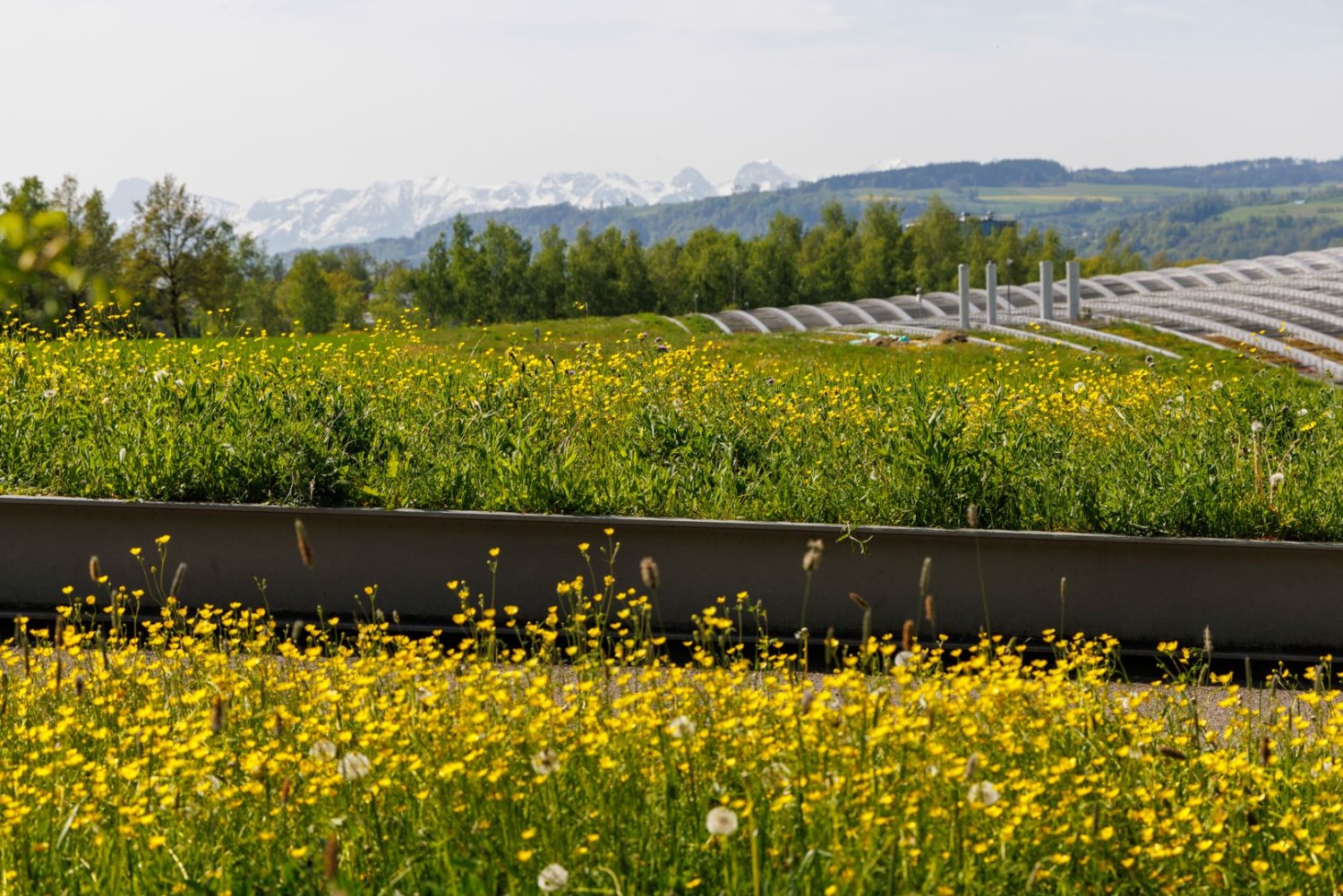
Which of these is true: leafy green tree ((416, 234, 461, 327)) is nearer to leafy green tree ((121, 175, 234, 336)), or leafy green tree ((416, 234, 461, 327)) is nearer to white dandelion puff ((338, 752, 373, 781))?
leafy green tree ((121, 175, 234, 336))

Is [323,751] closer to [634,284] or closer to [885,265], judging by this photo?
[885,265]

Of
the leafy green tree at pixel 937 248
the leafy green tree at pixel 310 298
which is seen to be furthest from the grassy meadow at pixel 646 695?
the leafy green tree at pixel 310 298

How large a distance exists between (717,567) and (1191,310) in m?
35.5

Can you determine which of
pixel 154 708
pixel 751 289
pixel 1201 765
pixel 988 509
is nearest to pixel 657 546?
pixel 988 509

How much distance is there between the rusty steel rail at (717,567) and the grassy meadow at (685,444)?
418mm

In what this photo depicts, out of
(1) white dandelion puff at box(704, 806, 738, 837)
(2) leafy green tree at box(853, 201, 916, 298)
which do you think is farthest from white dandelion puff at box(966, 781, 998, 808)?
(2) leafy green tree at box(853, 201, 916, 298)

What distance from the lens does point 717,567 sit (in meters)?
7.55

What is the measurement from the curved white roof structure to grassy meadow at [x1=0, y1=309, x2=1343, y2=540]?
12594mm

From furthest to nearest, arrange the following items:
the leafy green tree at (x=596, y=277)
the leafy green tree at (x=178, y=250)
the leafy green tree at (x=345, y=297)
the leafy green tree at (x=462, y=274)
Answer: the leafy green tree at (x=345, y=297), the leafy green tree at (x=596, y=277), the leafy green tree at (x=462, y=274), the leafy green tree at (x=178, y=250)

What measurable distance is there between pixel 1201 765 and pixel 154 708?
4.06 m

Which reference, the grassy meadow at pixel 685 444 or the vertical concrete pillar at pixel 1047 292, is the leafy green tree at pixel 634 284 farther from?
the grassy meadow at pixel 685 444

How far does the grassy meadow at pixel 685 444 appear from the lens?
8.01 meters

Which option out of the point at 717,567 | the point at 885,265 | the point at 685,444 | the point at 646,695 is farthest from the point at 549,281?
the point at 646,695

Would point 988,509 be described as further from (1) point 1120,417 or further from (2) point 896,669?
(2) point 896,669
